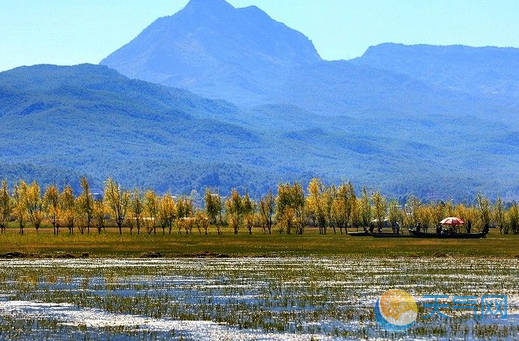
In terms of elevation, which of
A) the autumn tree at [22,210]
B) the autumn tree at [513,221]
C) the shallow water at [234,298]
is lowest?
the shallow water at [234,298]

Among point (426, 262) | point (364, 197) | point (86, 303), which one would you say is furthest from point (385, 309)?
point (364, 197)

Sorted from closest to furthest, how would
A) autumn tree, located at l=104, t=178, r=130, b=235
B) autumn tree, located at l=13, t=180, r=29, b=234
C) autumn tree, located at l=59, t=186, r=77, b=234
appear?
autumn tree, located at l=13, t=180, r=29, b=234 → autumn tree, located at l=59, t=186, r=77, b=234 → autumn tree, located at l=104, t=178, r=130, b=235

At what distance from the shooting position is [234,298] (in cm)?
4997

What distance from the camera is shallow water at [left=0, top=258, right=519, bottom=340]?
3903 centimetres

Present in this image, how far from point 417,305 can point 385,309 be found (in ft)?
6.82

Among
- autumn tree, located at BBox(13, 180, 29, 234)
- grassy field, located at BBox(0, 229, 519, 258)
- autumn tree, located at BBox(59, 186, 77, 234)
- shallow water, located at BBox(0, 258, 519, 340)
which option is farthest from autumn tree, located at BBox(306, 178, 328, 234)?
shallow water, located at BBox(0, 258, 519, 340)

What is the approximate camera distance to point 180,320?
42250 millimetres

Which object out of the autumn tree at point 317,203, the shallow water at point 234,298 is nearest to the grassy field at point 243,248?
the shallow water at point 234,298

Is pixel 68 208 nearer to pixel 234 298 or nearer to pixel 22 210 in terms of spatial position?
pixel 22 210

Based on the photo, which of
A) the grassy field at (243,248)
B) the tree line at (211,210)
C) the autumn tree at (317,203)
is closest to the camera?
the grassy field at (243,248)

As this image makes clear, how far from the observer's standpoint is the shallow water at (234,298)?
39.0 metres

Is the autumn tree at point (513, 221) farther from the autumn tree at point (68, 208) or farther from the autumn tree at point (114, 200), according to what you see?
the autumn tree at point (68, 208)

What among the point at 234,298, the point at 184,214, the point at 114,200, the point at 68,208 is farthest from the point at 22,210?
the point at 234,298

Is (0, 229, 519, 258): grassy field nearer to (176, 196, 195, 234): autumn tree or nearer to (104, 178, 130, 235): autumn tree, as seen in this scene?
(176, 196, 195, 234): autumn tree
